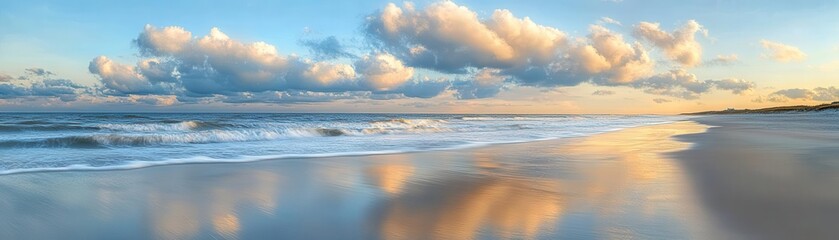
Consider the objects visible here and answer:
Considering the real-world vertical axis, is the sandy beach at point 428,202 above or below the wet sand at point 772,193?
below

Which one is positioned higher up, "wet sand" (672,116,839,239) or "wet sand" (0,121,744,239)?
"wet sand" (672,116,839,239)

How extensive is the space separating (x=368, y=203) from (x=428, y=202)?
21.4 inches

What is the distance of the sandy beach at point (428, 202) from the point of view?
3.30 metres

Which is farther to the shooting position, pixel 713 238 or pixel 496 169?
pixel 496 169

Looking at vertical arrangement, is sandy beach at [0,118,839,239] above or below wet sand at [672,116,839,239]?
below

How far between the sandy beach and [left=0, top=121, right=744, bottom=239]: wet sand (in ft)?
0.05

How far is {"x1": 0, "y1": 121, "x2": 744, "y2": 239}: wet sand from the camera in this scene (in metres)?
3.31

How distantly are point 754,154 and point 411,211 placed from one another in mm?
7538

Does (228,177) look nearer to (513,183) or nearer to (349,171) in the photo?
→ (349,171)

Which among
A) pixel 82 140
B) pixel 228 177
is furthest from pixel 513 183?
pixel 82 140

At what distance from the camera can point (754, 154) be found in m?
8.55

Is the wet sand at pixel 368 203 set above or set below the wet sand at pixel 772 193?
below

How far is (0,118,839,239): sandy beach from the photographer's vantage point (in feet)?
10.8

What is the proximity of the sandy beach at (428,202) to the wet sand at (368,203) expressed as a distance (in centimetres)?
1
